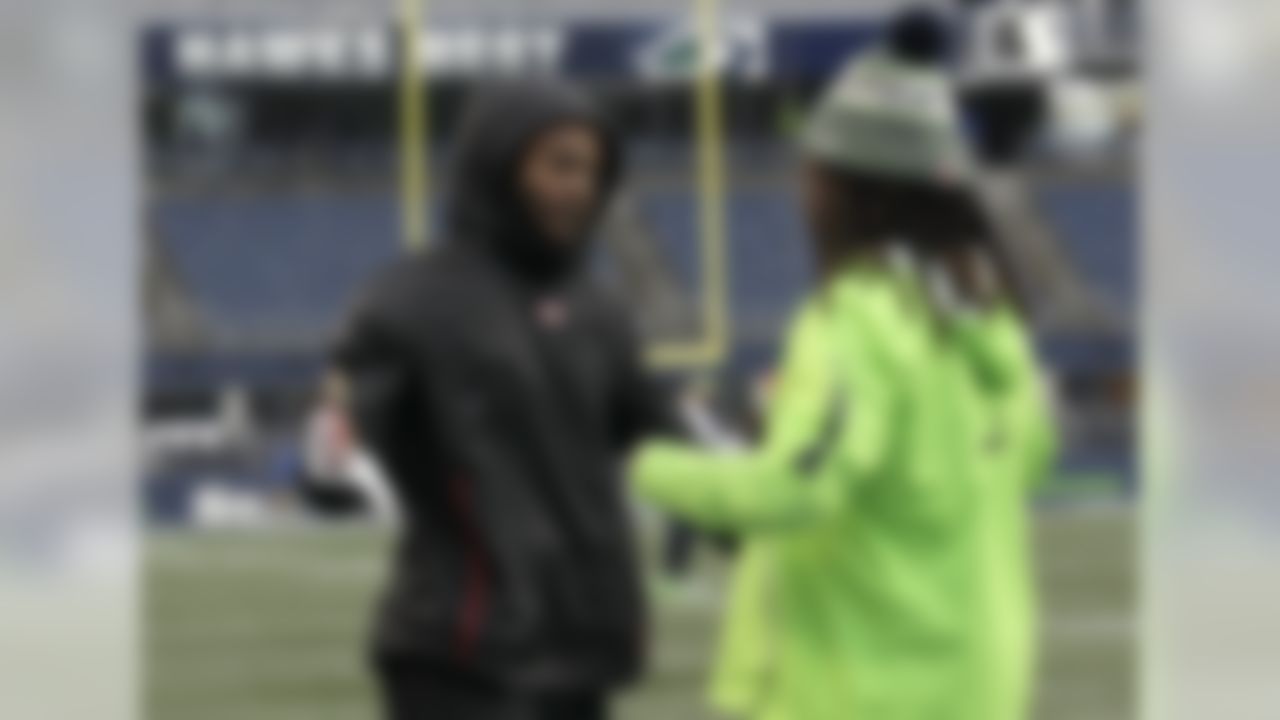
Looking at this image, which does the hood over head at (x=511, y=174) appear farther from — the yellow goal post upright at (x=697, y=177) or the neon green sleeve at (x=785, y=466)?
the yellow goal post upright at (x=697, y=177)

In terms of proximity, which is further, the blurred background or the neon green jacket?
the blurred background

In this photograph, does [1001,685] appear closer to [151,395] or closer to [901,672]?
[901,672]

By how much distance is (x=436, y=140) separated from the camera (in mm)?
18703

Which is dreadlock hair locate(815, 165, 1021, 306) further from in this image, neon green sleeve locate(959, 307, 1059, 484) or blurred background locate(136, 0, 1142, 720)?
blurred background locate(136, 0, 1142, 720)

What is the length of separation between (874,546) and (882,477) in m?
0.05

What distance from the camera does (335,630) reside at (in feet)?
24.6

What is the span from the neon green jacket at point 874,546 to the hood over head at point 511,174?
17cm

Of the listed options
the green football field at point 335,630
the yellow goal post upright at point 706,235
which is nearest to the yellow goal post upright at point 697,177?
the yellow goal post upright at point 706,235

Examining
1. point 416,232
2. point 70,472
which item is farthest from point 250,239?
point 70,472

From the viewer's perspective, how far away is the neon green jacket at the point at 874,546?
1.79 meters

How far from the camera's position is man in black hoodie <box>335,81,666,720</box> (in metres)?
1.87

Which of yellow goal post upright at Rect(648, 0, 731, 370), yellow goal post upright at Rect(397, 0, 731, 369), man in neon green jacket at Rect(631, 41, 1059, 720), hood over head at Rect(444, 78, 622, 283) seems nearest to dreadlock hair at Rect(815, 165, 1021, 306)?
man in neon green jacket at Rect(631, 41, 1059, 720)

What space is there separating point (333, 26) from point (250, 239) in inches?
55.1

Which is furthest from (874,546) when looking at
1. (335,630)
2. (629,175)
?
(629,175)
